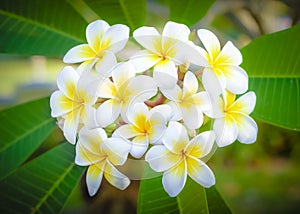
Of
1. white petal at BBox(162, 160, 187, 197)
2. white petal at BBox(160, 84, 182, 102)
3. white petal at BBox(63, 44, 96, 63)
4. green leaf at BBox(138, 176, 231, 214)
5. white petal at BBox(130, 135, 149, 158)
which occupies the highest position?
white petal at BBox(63, 44, 96, 63)

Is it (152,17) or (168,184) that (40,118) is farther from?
(152,17)

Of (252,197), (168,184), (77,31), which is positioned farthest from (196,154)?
(252,197)

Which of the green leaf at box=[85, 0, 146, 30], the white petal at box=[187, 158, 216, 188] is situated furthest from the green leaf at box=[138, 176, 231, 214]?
the green leaf at box=[85, 0, 146, 30]

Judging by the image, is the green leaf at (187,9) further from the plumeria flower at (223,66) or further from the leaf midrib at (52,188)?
the leaf midrib at (52,188)

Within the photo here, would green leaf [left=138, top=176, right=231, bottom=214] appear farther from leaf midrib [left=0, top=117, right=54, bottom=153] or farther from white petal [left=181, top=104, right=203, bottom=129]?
leaf midrib [left=0, top=117, right=54, bottom=153]

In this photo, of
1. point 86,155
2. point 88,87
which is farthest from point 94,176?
point 88,87

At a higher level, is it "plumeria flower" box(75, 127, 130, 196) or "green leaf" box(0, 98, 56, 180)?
"plumeria flower" box(75, 127, 130, 196)
